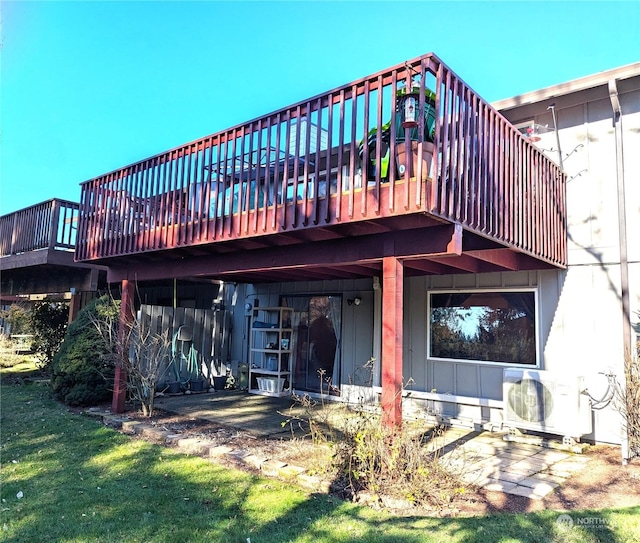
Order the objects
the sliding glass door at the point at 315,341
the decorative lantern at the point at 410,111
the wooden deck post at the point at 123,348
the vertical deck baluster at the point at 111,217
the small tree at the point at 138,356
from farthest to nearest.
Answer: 1. the sliding glass door at the point at 315,341
2. the wooden deck post at the point at 123,348
3. the vertical deck baluster at the point at 111,217
4. the small tree at the point at 138,356
5. the decorative lantern at the point at 410,111

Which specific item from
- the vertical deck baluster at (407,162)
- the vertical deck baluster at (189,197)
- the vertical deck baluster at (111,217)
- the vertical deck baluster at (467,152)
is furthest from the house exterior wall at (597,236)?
the vertical deck baluster at (111,217)

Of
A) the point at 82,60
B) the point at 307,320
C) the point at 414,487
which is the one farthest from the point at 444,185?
the point at 82,60

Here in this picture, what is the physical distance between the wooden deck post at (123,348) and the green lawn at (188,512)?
6.51 feet

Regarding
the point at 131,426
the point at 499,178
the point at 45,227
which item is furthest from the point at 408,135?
the point at 45,227

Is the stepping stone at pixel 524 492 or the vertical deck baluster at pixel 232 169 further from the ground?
the vertical deck baluster at pixel 232 169

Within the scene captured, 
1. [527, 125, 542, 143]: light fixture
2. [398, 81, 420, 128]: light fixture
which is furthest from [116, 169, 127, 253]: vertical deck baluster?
[527, 125, 542, 143]: light fixture

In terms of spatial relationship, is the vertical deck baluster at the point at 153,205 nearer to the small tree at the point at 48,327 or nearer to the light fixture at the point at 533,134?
the light fixture at the point at 533,134

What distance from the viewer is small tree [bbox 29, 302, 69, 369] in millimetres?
10969

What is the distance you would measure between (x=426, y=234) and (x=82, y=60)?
1303cm

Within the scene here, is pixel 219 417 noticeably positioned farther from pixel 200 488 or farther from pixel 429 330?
pixel 429 330

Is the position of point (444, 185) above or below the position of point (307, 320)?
above

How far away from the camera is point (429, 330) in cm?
729

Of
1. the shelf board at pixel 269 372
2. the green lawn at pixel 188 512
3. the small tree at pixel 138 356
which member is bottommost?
the green lawn at pixel 188 512

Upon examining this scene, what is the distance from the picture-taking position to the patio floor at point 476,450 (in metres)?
4.22
